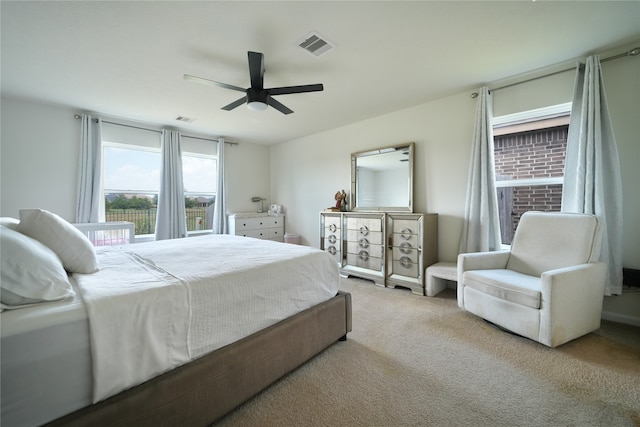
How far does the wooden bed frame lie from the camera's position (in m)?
0.96

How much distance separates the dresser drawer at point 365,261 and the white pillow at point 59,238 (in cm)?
302

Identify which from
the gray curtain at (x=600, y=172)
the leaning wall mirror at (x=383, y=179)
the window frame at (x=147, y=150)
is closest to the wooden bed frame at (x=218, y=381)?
the leaning wall mirror at (x=383, y=179)

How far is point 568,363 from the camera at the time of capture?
1684 millimetres

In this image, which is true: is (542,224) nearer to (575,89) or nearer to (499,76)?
(575,89)

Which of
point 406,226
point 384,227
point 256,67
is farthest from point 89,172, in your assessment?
point 406,226

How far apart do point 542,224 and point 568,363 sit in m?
1.27

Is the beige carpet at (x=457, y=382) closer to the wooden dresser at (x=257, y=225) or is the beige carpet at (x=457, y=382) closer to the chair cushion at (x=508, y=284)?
the chair cushion at (x=508, y=284)

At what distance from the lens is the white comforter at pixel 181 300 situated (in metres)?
0.97

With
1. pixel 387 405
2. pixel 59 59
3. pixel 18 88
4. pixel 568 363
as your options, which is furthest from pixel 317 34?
pixel 18 88

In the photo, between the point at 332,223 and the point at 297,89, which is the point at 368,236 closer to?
the point at 332,223

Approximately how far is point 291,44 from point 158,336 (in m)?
2.32

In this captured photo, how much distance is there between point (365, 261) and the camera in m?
3.65

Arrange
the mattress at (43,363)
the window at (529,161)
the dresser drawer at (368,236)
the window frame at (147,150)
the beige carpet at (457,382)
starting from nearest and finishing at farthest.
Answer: the mattress at (43,363), the beige carpet at (457,382), the window at (529,161), the dresser drawer at (368,236), the window frame at (147,150)

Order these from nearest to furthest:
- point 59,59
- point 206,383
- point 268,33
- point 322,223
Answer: point 206,383, point 268,33, point 59,59, point 322,223
